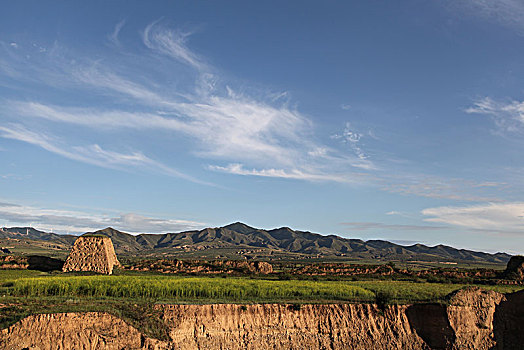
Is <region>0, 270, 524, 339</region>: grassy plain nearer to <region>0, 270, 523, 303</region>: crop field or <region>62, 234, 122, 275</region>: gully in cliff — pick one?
<region>0, 270, 523, 303</region>: crop field

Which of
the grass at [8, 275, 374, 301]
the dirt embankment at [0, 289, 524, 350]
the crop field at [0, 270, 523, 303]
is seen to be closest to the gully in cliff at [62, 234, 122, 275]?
the crop field at [0, 270, 523, 303]

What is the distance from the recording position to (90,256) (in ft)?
165

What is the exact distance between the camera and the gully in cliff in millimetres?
49562

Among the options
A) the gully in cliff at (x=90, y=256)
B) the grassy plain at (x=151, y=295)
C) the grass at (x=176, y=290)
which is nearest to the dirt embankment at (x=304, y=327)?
the grassy plain at (x=151, y=295)

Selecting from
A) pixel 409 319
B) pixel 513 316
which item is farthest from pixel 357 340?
pixel 513 316

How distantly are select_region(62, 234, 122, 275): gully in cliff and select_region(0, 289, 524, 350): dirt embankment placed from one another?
1000 inches

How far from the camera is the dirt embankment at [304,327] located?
24.0 m

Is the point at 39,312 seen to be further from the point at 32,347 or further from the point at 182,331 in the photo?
the point at 182,331

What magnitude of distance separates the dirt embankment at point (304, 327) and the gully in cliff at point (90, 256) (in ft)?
83.4

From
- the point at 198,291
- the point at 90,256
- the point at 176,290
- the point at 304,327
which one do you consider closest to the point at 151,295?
the point at 176,290

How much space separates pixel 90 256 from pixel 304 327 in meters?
31.4

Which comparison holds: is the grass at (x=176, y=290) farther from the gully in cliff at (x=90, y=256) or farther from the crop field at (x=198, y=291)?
the gully in cliff at (x=90, y=256)

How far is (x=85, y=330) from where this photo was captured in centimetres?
2425

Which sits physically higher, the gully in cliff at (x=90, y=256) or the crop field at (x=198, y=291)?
the gully in cliff at (x=90, y=256)
